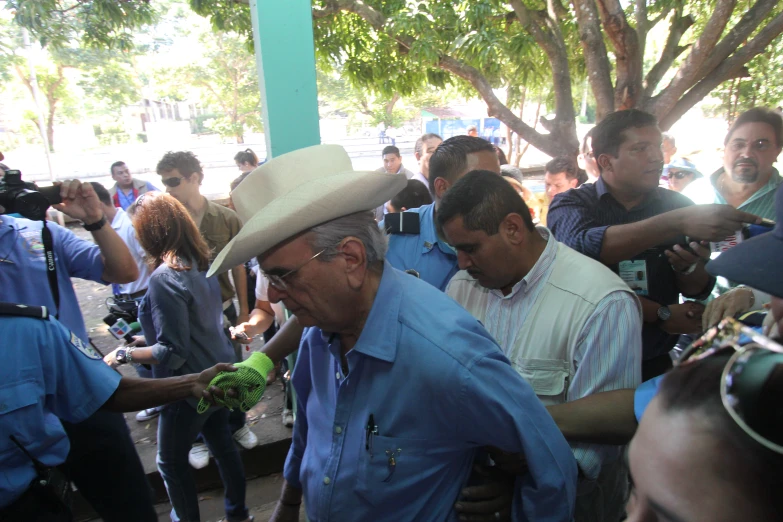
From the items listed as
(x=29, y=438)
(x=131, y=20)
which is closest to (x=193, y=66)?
(x=131, y=20)

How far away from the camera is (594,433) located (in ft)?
4.70

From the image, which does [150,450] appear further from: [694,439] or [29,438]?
[694,439]

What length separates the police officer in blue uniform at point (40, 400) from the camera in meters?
→ 1.58

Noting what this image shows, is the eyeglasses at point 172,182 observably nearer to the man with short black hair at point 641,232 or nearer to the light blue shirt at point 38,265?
the light blue shirt at point 38,265

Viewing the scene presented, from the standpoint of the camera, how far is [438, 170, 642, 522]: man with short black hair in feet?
4.98

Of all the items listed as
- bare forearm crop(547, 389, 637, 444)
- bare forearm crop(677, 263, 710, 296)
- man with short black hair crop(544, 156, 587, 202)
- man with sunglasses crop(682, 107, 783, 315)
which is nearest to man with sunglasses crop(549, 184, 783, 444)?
bare forearm crop(547, 389, 637, 444)

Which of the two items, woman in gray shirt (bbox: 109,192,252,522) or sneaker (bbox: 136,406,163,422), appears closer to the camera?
woman in gray shirt (bbox: 109,192,252,522)

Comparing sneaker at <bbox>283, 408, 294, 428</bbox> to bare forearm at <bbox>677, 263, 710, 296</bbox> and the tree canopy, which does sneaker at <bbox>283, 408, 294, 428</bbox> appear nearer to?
bare forearm at <bbox>677, 263, 710, 296</bbox>

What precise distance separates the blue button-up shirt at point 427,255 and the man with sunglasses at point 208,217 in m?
1.88

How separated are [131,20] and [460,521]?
8190 millimetres

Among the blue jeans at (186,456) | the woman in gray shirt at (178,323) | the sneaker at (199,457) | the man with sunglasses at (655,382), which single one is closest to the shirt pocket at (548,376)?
the man with sunglasses at (655,382)

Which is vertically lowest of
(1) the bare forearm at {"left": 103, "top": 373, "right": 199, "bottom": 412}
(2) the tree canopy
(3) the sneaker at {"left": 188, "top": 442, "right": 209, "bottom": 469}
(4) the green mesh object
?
(3) the sneaker at {"left": 188, "top": 442, "right": 209, "bottom": 469}

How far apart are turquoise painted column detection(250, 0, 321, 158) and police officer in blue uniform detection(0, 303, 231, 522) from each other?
1.36 metres

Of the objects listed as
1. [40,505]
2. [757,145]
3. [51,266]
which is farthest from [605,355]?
[51,266]
